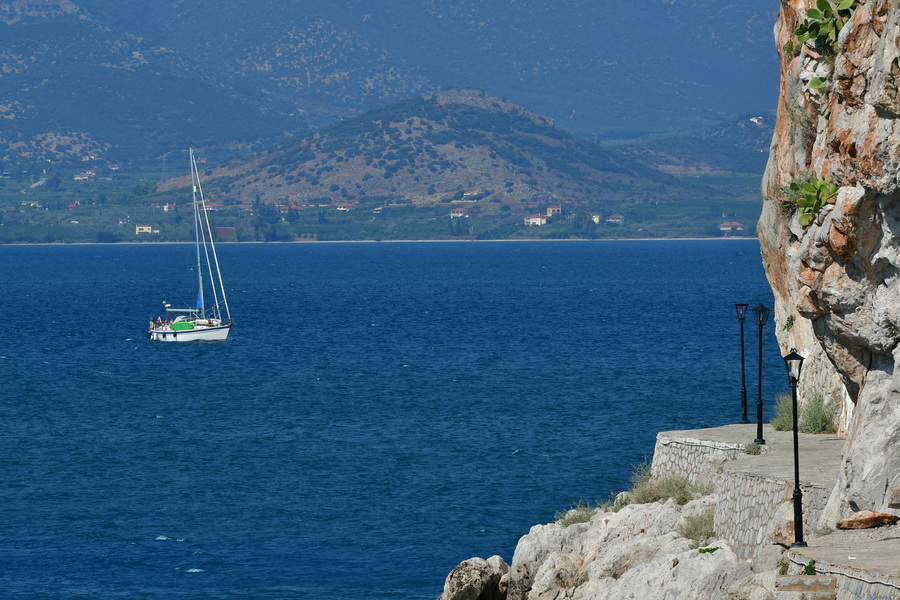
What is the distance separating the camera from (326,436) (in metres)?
42.6

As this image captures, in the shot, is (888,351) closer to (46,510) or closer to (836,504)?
(836,504)

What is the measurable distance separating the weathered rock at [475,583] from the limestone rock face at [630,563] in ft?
0.79

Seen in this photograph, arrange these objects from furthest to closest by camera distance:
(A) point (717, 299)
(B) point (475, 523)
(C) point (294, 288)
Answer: (C) point (294, 288) → (A) point (717, 299) → (B) point (475, 523)

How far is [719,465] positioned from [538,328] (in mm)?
60331

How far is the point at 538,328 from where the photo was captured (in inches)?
3253

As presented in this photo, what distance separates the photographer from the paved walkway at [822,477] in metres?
14.0

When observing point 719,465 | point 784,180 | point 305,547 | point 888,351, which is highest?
point 784,180

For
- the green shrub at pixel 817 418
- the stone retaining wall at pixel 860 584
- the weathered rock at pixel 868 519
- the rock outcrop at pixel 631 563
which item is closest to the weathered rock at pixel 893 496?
the weathered rock at pixel 868 519

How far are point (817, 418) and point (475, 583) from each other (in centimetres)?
687

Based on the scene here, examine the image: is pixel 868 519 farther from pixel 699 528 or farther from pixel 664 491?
pixel 664 491

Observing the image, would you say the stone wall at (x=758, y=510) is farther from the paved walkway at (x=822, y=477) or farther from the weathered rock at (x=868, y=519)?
the weathered rock at (x=868, y=519)

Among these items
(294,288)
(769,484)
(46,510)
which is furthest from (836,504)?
(294,288)

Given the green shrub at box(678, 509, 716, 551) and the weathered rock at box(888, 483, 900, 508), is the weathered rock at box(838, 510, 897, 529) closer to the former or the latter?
the weathered rock at box(888, 483, 900, 508)

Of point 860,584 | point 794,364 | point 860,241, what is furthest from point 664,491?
point 860,584
